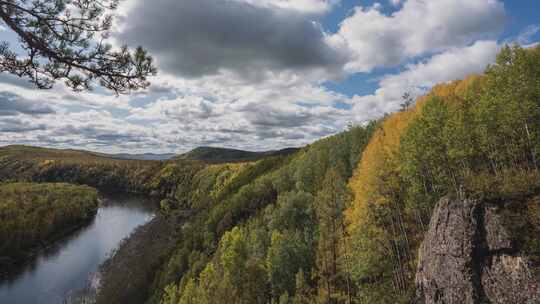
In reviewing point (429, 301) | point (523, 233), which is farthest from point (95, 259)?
point (523, 233)

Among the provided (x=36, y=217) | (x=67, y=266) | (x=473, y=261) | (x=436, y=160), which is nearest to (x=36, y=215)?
(x=36, y=217)

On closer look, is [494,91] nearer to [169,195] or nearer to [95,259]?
[95,259]

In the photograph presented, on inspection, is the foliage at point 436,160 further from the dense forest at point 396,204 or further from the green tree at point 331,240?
the green tree at point 331,240

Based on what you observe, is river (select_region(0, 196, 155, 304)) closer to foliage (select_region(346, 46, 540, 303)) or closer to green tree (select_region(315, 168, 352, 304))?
green tree (select_region(315, 168, 352, 304))

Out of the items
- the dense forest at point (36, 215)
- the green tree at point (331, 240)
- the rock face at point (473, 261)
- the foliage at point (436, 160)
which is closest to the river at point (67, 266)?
the dense forest at point (36, 215)

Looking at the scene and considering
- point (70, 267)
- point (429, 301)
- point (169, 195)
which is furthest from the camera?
point (169, 195)

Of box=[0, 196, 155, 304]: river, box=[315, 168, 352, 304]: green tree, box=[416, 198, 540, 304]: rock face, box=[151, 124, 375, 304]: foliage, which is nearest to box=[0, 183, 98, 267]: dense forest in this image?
box=[0, 196, 155, 304]: river

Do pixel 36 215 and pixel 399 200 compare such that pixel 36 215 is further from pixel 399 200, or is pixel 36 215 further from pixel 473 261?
pixel 473 261

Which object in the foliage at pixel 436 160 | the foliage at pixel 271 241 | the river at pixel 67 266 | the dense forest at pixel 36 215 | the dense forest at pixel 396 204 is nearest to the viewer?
the dense forest at pixel 396 204
